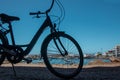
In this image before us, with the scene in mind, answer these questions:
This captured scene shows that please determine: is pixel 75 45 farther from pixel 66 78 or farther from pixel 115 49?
pixel 115 49

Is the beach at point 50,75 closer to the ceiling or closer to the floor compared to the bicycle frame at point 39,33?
closer to the floor

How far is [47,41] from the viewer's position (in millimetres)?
7043

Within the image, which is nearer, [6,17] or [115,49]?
[6,17]

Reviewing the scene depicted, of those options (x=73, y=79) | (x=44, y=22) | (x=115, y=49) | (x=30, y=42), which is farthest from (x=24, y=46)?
(x=115, y=49)

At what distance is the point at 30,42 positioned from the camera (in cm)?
716

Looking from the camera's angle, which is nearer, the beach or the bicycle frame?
the bicycle frame

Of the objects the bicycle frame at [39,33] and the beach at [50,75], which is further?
the beach at [50,75]

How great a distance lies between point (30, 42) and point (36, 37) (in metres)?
0.16

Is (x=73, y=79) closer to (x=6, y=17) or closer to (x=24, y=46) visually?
(x=24, y=46)

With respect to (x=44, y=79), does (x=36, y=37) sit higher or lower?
higher

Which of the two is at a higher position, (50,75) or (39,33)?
(39,33)

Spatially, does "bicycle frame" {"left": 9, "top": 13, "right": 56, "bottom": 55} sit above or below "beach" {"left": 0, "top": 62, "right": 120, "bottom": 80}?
above

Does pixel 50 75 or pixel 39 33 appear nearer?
pixel 39 33

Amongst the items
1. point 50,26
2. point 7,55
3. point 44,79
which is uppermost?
point 50,26
